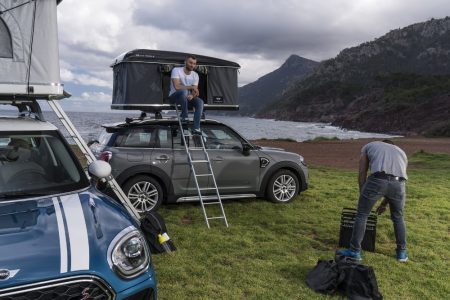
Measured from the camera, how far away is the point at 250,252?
18.4 ft

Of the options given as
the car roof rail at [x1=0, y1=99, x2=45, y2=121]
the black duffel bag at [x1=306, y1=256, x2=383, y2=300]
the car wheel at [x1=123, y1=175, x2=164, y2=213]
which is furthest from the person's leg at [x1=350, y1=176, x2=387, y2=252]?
the car roof rail at [x1=0, y1=99, x2=45, y2=121]

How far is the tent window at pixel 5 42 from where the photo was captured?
4441 millimetres

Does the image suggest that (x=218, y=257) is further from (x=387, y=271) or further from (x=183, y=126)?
(x=183, y=126)

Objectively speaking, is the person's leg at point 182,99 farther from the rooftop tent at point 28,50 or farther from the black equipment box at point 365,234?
the black equipment box at point 365,234

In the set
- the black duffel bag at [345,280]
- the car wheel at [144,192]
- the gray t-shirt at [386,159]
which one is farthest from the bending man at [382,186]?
the car wheel at [144,192]

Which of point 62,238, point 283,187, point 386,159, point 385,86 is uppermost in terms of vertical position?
point 385,86

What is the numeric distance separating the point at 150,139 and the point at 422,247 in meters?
4.54

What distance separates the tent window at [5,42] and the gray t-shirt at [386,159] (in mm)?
4207

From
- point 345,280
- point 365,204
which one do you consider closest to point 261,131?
point 365,204

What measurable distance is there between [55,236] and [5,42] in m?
2.58

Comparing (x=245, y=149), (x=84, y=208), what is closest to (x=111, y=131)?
(x=245, y=149)

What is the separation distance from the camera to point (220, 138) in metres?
8.02

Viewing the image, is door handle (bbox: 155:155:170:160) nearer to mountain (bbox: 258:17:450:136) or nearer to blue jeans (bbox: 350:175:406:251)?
blue jeans (bbox: 350:175:406:251)

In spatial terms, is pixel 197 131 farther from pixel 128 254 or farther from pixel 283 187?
pixel 128 254
